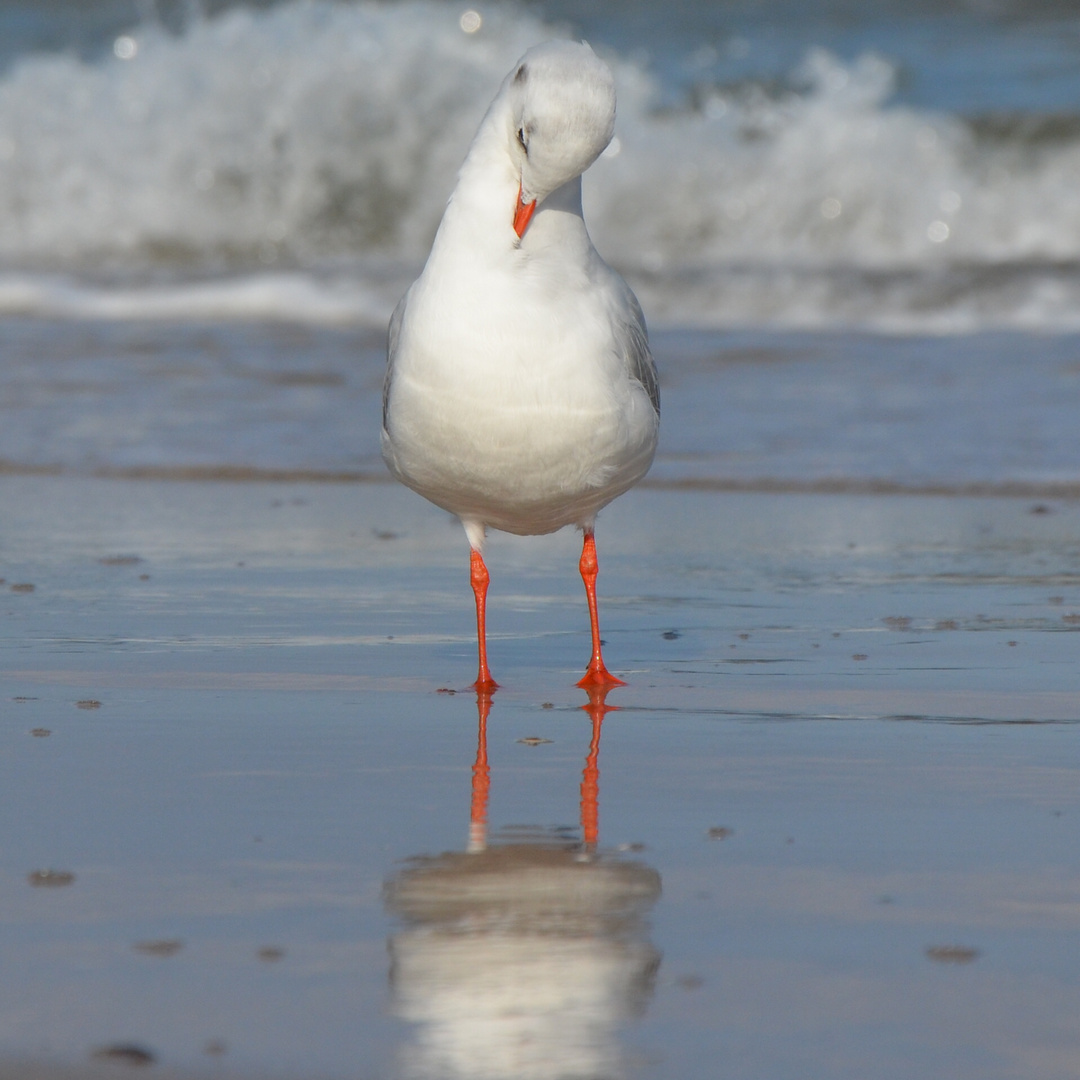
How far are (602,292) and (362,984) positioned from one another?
1999 mm

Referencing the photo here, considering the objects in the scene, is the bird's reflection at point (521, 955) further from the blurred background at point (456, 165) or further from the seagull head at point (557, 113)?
the blurred background at point (456, 165)

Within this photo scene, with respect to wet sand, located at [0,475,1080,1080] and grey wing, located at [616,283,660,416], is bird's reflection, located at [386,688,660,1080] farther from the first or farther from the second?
grey wing, located at [616,283,660,416]

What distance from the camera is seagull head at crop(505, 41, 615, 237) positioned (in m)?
3.64

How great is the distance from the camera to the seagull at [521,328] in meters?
3.76

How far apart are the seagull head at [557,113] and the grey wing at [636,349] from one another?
398 mm

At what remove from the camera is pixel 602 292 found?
13.2 ft

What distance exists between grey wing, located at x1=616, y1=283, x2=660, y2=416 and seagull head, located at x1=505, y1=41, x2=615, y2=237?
40 cm

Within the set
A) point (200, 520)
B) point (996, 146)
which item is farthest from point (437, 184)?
point (200, 520)

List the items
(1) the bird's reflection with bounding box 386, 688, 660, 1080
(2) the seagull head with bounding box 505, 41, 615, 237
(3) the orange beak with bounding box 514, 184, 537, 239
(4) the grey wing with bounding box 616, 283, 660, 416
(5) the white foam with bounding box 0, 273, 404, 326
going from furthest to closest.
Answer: (5) the white foam with bounding box 0, 273, 404, 326 < (4) the grey wing with bounding box 616, 283, 660, 416 < (3) the orange beak with bounding box 514, 184, 537, 239 < (2) the seagull head with bounding box 505, 41, 615, 237 < (1) the bird's reflection with bounding box 386, 688, 660, 1080

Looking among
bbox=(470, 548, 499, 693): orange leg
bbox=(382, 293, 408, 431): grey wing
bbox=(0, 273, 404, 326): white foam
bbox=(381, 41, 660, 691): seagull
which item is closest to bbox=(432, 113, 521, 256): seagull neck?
bbox=(381, 41, 660, 691): seagull

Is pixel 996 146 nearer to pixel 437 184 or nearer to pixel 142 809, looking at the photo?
pixel 437 184

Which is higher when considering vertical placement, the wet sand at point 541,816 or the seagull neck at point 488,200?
the seagull neck at point 488,200

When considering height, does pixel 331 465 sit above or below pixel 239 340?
below

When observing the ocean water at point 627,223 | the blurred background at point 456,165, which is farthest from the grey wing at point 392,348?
the blurred background at point 456,165
